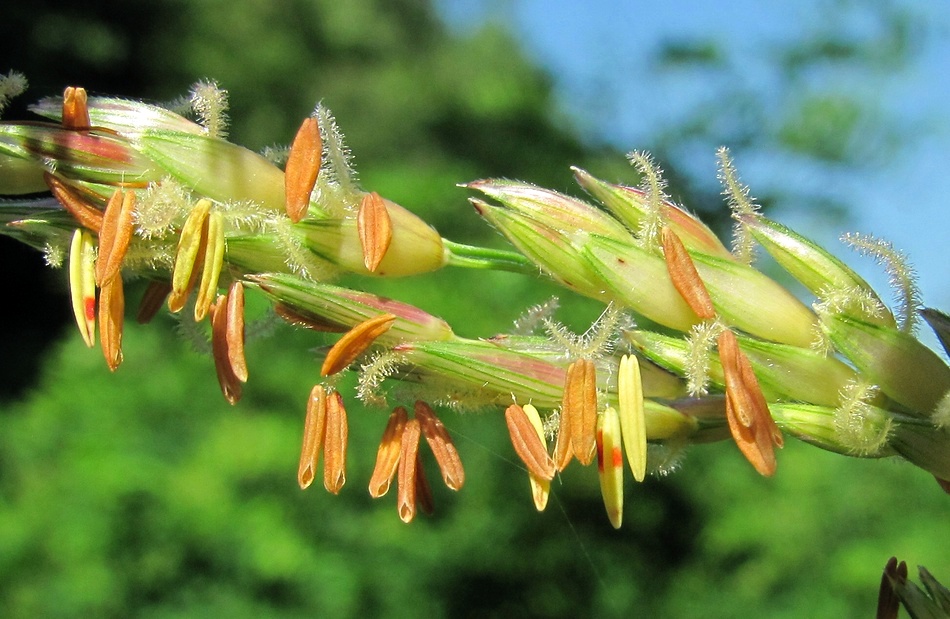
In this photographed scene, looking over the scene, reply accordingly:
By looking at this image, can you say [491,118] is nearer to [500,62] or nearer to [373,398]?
[500,62]

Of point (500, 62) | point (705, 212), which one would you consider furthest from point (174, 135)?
point (500, 62)

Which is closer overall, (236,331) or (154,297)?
(236,331)

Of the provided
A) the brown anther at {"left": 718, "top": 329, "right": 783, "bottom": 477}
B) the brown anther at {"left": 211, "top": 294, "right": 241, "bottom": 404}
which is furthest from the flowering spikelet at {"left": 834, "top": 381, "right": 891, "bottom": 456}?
the brown anther at {"left": 211, "top": 294, "right": 241, "bottom": 404}

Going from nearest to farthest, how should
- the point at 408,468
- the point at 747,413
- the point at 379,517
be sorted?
1. the point at 747,413
2. the point at 408,468
3. the point at 379,517

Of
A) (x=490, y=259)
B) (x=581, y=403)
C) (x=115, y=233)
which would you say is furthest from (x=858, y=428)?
(x=115, y=233)

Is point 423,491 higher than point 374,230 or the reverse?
A: the reverse

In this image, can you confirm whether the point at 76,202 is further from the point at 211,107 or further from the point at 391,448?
the point at 391,448
